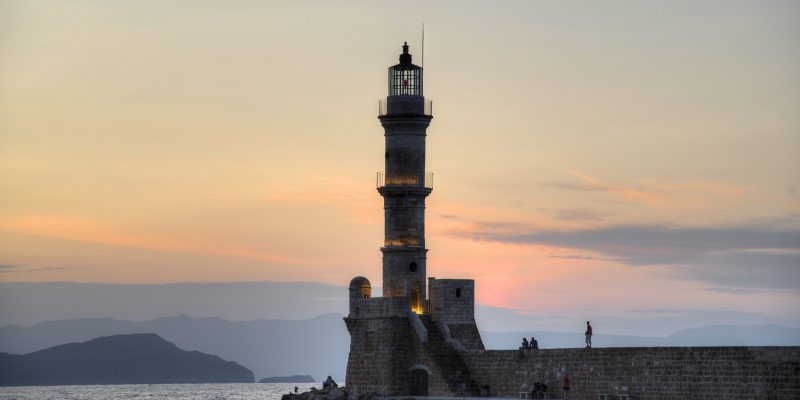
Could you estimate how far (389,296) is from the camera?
61.6 meters

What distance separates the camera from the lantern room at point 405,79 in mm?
63719

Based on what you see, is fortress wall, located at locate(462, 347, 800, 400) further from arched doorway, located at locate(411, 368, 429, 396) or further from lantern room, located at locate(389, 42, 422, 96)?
lantern room, located at locate(389, 42, 422, 96)

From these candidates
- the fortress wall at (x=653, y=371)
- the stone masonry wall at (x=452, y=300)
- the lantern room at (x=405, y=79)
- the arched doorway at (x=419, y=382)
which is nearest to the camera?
the fortress wall at (x=653, y=371)

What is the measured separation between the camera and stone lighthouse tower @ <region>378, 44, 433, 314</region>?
6234cm

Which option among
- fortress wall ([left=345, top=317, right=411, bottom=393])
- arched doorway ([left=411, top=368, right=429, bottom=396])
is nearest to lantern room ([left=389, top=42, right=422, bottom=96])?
fortress wall ([left=345, top=317, right=411, bottom=393])

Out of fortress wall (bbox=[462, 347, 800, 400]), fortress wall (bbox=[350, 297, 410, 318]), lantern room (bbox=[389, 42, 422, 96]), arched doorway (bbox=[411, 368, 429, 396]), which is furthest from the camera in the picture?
lantern room (bbox=[389, 42, 422, 96])

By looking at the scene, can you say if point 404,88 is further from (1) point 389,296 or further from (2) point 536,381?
(2) point 536,381

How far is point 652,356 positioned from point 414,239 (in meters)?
15.9

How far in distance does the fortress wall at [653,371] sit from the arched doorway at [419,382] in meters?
3.01

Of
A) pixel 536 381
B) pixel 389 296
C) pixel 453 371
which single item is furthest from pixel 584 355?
pixel 389 296

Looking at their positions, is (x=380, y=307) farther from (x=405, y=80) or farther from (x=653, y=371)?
(x=653, y=371)

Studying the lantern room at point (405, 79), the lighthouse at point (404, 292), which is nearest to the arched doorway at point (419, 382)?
the lighthouse at point (404, 292)

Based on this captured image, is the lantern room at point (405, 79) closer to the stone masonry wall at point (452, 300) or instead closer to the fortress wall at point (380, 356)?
the stone masonry wall at point (452, 300)

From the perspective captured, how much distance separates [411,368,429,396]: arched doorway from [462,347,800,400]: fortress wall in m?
3.01
